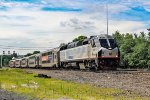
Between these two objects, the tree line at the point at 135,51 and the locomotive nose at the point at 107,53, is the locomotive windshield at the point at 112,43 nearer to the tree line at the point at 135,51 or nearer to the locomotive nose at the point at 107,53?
the locomotive nose at the point at 107,53

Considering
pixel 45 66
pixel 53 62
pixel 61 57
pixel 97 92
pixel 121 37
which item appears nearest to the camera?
pixel 97 92

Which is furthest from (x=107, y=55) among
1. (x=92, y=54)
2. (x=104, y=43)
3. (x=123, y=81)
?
(x=123, y=81)

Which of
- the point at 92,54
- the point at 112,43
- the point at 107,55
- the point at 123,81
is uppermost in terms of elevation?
the point at 112,43

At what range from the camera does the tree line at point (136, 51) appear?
93.6 meters

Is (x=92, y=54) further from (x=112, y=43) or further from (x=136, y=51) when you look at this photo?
(x=136, y=51)

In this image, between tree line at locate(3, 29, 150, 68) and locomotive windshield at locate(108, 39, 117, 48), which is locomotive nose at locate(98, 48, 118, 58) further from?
tree line at locate(3, 29, 150, 68)

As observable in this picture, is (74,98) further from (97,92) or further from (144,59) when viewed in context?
(144,59)

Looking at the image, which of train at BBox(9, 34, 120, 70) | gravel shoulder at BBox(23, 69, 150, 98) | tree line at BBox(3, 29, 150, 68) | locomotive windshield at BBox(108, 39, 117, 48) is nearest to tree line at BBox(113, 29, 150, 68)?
tree line at BBox(3, 29, 150, 68)

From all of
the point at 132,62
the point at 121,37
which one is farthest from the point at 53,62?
the point at 121,37

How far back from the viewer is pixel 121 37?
121 meters

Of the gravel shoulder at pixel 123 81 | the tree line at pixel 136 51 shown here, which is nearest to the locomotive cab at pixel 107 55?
the gravel shoulder at pixel 123 81

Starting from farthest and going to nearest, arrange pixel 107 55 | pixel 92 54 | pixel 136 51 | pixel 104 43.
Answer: pixel 136 51, pixel 92 54, pixel 104 43, pixel 107 55

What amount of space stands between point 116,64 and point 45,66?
4332 cm

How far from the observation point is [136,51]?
318 feet
